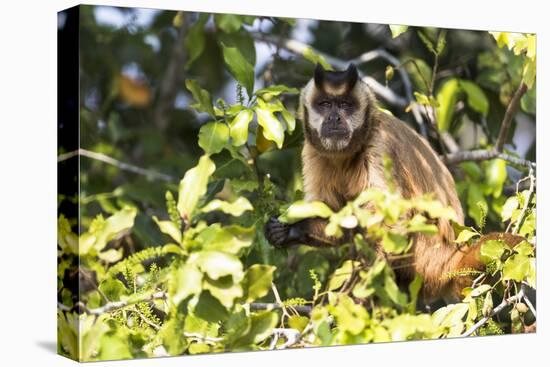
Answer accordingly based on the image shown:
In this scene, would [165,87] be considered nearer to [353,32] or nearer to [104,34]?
[104,34]

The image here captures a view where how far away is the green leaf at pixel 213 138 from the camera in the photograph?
5.89 meters

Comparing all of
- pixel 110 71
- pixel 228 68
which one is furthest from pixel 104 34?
pixel 228 68

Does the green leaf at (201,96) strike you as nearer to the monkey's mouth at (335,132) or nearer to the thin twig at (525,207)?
the monkey's mouth at (335,132)

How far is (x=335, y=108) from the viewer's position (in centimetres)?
616

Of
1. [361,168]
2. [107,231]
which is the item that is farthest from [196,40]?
[107,231]

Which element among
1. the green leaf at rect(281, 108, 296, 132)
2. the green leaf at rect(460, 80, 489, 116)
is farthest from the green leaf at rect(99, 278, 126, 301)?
the green leaf at rect(460, 80, 489, 116)

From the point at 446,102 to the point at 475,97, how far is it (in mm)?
214

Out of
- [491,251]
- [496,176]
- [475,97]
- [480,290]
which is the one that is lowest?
[480,290]

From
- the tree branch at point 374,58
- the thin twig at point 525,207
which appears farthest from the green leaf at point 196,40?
the thin twig at point 525,207

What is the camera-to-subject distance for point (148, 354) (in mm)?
5539

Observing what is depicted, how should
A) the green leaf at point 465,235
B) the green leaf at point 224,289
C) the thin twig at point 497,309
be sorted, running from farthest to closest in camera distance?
the thin twig at point 497,309, the green leaf at point 465,235, the green leaf at point 224,289

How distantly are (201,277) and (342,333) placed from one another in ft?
2.91

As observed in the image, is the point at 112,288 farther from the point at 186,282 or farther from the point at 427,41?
the point at 427,41

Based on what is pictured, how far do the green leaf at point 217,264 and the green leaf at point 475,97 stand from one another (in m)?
2.68
